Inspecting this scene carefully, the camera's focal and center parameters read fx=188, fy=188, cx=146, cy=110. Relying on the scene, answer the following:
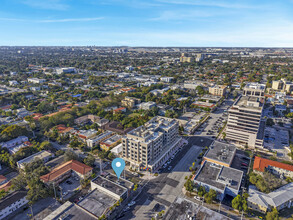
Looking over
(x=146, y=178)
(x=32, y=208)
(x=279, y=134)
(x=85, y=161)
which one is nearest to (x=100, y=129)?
(x=85, y=161)

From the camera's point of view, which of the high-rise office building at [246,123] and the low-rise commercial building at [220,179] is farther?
the high-rise office building at [246,123]

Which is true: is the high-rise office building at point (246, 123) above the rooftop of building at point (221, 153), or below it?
above

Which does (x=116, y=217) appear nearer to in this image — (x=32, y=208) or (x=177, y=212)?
(x=177, y=212)

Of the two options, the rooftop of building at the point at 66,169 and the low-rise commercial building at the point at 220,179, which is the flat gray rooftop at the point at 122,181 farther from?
the low-rise commercial building at the point at 220,179

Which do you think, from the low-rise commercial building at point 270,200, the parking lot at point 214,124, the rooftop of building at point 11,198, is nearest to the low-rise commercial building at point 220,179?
the low-rise commercial building at point 270,200

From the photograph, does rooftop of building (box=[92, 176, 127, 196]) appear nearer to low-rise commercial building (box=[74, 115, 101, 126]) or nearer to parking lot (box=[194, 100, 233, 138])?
low-rise commercial building (box=[74, 115, 101, 126])

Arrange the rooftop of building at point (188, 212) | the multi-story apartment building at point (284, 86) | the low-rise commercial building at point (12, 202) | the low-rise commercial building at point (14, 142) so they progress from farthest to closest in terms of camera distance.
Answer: the multi-story apartment building at point (284, 86)
the low-rise commercial building at point (14, 142)
the low-rise commercial building at point (12, 202)
the rooftop of building at point (188, 212)

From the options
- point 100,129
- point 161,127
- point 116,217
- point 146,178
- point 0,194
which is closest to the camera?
point 116,217
